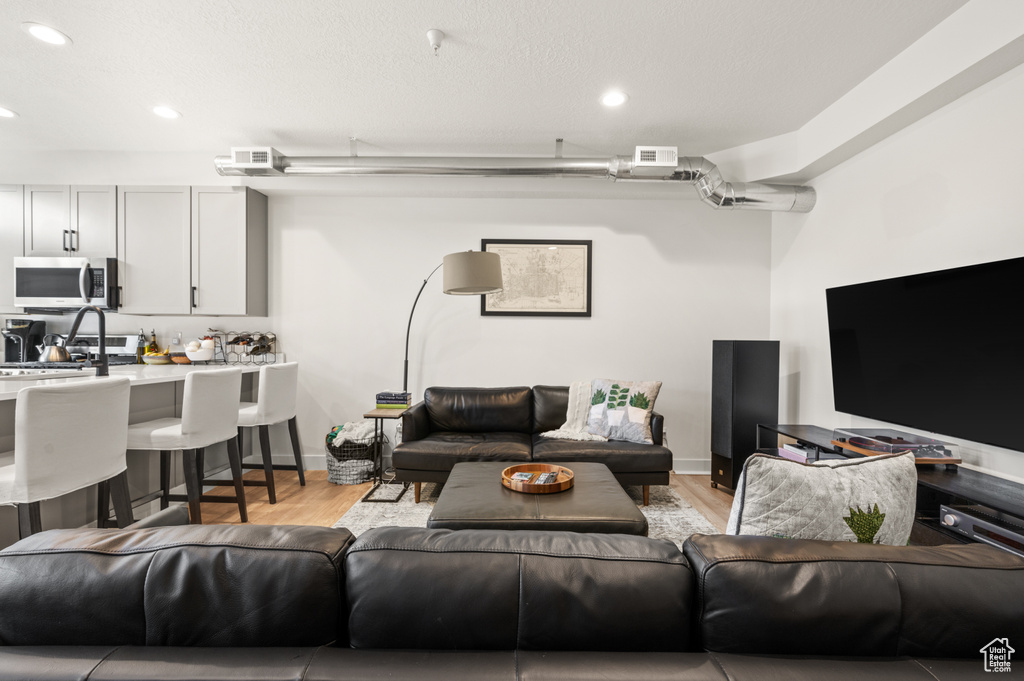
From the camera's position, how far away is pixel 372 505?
3.53 meters

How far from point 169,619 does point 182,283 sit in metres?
4.24

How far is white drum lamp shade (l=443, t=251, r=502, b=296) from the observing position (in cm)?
298

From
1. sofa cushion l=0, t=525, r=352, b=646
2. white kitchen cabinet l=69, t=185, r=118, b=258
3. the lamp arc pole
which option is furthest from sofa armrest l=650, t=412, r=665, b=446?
white kitchen cabinet l=69, t=185, r=118, b=258

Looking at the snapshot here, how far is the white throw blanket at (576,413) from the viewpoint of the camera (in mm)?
3898

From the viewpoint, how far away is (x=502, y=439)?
3799 mm

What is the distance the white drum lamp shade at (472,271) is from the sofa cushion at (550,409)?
1.44 metres

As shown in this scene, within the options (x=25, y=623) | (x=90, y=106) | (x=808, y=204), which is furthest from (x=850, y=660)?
(x=90, y=106)

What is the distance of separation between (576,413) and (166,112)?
380 centimetres

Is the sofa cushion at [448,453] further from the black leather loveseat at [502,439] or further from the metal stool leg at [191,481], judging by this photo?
the metal stool leg at [191,481]

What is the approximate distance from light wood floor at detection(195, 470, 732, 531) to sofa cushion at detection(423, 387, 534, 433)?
85 cm

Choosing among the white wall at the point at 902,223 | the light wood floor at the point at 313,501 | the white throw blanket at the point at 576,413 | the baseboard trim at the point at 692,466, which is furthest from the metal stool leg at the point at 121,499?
the white wall at the point at 902,223

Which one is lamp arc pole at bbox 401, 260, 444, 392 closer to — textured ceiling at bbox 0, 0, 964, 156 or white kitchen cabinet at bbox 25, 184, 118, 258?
textured ceiling at bbox 0, 0, 964, 156

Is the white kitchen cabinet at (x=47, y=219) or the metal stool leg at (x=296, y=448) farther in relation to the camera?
the white kitchen cabinet at (x=47, y=219)

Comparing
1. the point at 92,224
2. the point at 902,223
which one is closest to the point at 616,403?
the point at 902,223
